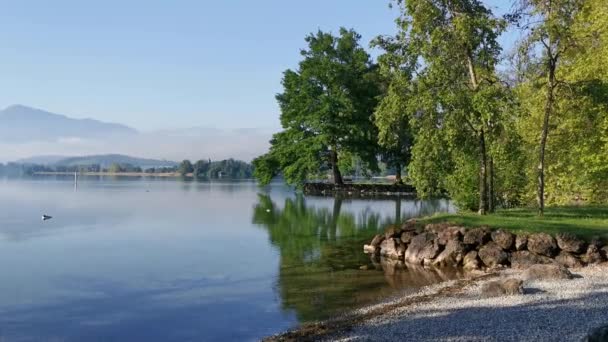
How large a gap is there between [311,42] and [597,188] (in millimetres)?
43243

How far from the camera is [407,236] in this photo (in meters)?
23.6

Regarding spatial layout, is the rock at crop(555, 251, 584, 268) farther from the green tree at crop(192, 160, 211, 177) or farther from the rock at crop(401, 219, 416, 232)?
the green tree at crop(192, 160, 211, 177)

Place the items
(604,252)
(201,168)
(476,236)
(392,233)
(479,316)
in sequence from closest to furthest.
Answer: (479,316)
(604,252)
(476,236)
(392,233)
(201,168)

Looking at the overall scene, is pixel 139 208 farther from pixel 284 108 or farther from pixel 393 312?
pixel 393 312

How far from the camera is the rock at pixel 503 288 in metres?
14.0

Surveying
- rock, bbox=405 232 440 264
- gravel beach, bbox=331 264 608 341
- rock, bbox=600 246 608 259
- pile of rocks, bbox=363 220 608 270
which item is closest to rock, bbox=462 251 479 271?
pile of rocks, bbox=363 220 608 270

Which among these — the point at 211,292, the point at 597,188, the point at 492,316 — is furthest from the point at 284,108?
the point at 492,316

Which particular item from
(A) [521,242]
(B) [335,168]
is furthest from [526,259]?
(B) [335,168]

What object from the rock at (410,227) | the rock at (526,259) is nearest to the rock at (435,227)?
the rock at (410,227)

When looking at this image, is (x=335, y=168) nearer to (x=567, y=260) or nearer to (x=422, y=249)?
(x=422, y=249)

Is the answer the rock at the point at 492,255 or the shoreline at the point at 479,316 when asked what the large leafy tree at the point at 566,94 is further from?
the shoreline at the point at 479,316

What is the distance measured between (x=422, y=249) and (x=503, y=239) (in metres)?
3.19

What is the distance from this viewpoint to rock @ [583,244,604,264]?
61.4ft

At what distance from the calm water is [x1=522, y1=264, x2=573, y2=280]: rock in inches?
136
